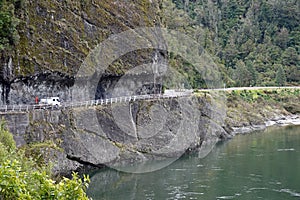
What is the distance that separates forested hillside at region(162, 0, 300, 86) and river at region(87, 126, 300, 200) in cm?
5228

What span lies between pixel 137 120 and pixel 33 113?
15.5 meters

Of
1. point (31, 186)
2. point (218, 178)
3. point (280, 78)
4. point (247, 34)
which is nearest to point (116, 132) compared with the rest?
point (218, 178)

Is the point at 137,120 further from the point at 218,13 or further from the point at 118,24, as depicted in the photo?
the point at 218,13

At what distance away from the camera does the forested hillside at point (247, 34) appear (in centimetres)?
12281

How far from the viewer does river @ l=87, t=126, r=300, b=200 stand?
3819cm

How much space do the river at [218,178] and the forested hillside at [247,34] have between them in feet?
172

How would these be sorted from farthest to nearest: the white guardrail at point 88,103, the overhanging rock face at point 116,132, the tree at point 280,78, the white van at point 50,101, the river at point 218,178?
the tree at point 280,78
the white van at point 50,101
the overhanging rock face at point 116,132
the white guardrail at point 88,103
the river at point 218,178

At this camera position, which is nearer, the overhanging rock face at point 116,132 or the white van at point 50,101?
the overhanging rock face at point 116,132

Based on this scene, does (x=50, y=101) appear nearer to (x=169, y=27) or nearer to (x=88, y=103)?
(x=88, y=103)

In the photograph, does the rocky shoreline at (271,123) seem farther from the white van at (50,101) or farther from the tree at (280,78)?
the white van at (50,101)

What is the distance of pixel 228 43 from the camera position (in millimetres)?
144500

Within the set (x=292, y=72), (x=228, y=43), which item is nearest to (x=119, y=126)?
(x=292, y=72)

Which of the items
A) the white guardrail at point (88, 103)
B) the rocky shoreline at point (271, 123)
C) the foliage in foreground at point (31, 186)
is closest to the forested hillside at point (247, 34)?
the rocky shoreline at point (271, 123)

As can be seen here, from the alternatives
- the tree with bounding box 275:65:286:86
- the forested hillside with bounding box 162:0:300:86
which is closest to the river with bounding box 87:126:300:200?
the forested hillside with bounding box 162:0:300:86
